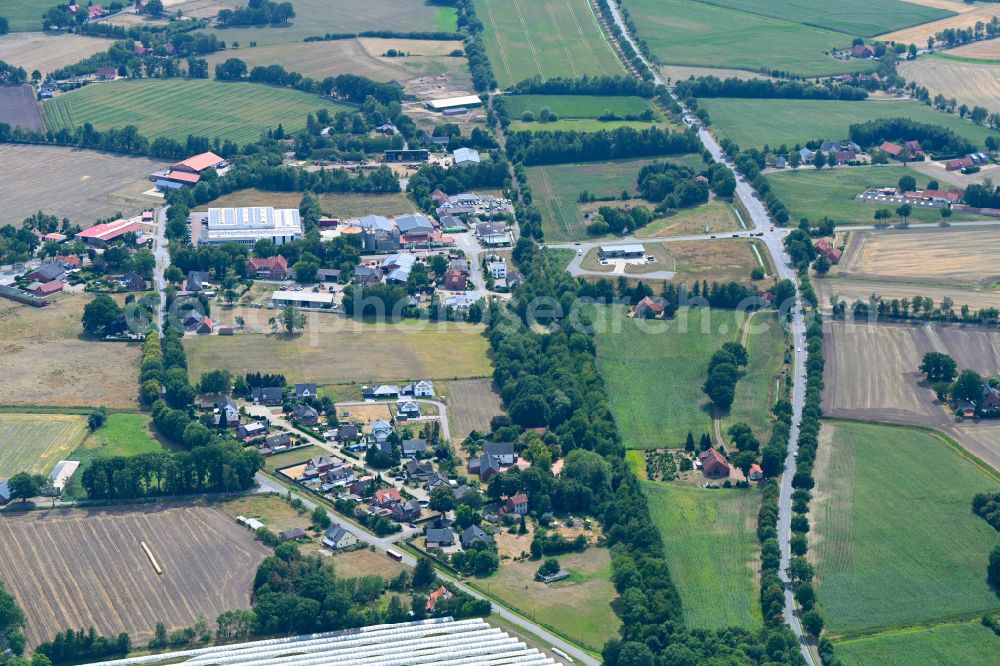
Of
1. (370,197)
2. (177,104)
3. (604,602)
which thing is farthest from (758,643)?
(177,104)

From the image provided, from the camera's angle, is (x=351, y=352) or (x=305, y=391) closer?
(x=305, y=391)

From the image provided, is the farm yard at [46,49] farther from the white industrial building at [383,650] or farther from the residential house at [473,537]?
the white industrial building at [383,650]

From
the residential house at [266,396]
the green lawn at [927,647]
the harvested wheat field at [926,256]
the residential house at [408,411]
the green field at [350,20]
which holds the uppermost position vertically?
the green field at [350,20]

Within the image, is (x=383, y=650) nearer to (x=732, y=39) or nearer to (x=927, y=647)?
(x=927, y=647)

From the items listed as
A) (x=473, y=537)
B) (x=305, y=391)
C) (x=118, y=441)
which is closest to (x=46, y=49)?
(x=305, y=391)

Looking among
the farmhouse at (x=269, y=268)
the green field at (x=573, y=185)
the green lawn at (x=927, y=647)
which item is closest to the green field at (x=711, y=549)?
the green lawn at (x=927, y=647)

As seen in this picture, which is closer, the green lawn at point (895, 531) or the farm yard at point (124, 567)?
the farm yard at point (124, 567)

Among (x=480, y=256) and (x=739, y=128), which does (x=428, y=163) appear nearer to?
(x=480, y=256)

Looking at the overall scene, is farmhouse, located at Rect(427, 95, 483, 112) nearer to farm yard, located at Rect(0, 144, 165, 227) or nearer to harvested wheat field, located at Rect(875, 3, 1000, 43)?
farm yard, located at Rect(0, 144, 165, 227)
